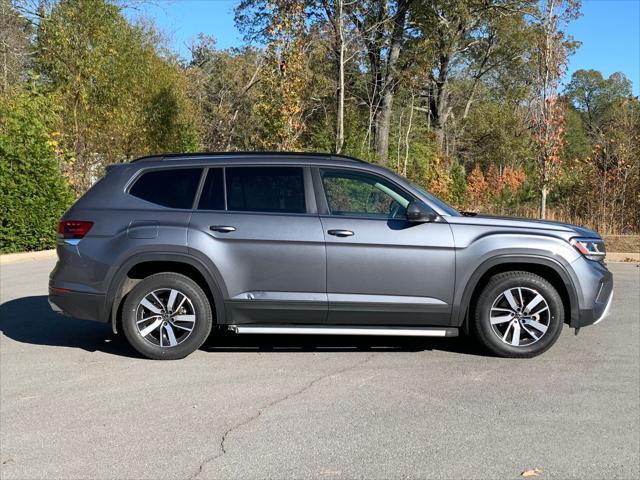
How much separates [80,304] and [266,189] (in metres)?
2.01

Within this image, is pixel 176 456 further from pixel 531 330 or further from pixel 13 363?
pixel 531 330

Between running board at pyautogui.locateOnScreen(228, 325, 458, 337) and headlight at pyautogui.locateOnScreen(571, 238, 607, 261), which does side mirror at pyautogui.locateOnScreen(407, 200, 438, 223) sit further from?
headlight at pyautogui.locateOnScreen(571, 238, 607, 261)

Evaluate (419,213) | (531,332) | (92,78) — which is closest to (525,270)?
(531,332)

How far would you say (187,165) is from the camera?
558 cm

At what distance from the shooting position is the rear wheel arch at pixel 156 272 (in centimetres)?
530

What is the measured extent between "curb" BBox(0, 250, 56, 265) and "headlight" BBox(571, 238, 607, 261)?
36.4 ft

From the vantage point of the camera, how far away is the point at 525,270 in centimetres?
550

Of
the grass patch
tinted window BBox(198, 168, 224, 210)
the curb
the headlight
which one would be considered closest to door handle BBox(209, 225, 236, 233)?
tinted window BBox(198, 168, 224, 210)

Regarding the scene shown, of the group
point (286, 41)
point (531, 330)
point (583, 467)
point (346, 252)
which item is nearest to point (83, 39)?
point (286, 41)

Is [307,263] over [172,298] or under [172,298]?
over

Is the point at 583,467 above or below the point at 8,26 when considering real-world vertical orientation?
below

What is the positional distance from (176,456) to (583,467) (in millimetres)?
2447

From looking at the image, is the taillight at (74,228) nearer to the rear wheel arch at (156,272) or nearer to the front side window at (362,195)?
the rear wheel arch at (156,272)

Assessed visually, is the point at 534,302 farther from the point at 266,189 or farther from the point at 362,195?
the point at 266,189
